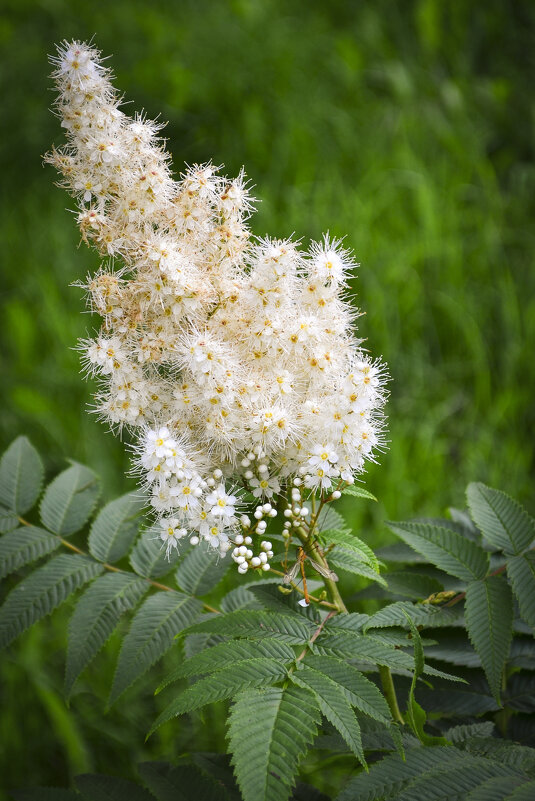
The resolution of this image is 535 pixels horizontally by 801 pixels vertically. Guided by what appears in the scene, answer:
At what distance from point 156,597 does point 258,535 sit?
0.43 metres

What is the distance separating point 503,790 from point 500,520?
2.30 feet

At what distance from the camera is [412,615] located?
166 centimetres

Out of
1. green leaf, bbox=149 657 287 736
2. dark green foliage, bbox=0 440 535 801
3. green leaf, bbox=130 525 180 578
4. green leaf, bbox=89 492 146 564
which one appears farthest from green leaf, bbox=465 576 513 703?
green leaf, bbox=89 492 146 564

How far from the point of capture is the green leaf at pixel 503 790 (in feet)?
4.18

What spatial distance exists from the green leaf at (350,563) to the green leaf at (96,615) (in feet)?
1.87

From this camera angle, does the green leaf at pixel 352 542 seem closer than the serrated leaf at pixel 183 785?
Yes

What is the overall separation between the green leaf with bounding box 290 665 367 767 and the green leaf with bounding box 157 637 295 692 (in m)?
0.06

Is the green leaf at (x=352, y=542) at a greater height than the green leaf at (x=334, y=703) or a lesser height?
greater

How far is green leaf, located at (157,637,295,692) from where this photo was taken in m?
1.41

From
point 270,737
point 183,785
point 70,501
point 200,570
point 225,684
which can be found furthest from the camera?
point 70,501

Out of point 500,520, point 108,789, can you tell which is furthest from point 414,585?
point 108,789

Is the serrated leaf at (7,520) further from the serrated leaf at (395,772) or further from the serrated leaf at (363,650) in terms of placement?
the serrated leaf at (395,772)

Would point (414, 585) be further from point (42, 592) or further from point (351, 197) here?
point (351, 197)

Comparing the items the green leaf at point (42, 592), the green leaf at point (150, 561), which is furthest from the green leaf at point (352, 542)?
the green leaf at point (42, 592)
